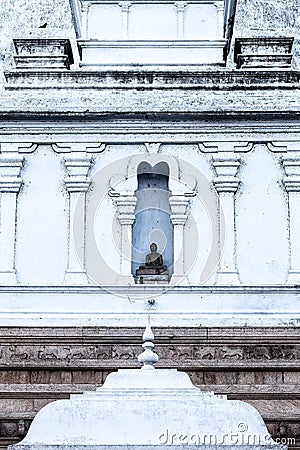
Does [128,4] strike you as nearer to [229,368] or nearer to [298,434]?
[229,368]

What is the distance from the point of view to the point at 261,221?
17.5 meters

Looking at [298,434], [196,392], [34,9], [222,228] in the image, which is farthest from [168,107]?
[196,392]

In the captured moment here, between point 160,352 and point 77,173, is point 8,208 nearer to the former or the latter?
point 77,173

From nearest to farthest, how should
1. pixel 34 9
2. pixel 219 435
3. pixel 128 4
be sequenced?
pixel 219 435 < pixel 128 4 < pixel 34 9

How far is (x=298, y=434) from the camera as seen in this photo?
1272cm

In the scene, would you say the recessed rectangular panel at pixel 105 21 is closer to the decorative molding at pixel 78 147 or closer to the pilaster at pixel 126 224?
the decorative molding at pixel 78 147

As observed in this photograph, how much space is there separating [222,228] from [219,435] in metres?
8.87

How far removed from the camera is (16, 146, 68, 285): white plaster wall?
17344 mm
